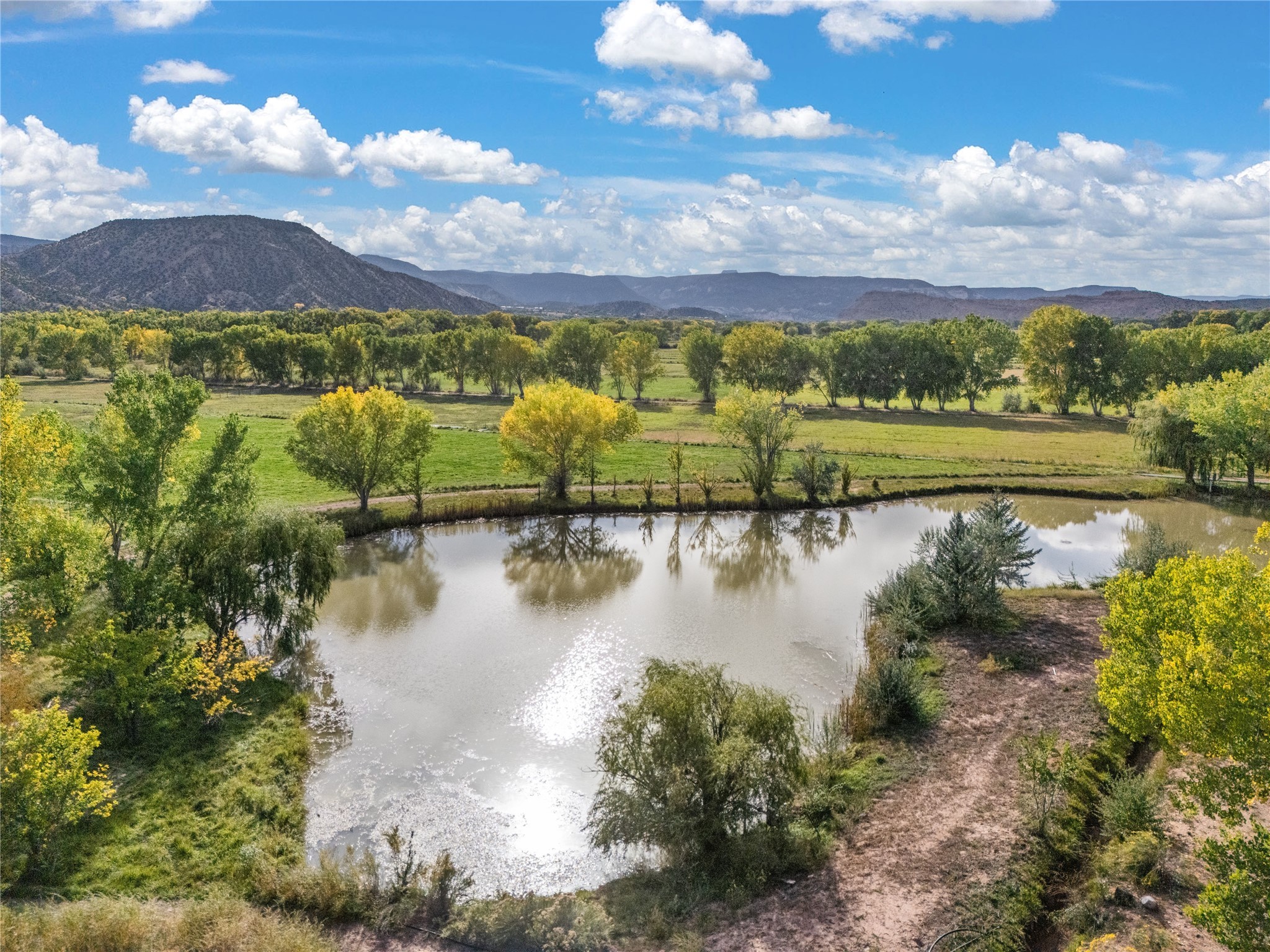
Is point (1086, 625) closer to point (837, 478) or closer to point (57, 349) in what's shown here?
point (837, 478)

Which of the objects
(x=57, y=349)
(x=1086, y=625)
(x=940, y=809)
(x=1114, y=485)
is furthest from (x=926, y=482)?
(x=57, y=349)

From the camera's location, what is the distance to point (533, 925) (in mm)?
13492

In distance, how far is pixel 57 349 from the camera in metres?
104

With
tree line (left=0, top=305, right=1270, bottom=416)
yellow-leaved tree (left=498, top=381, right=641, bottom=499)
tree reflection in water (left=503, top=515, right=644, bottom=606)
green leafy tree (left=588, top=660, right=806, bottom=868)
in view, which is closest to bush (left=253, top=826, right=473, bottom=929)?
green leafy tree (left=588, top=660, right=806, bottom=868)

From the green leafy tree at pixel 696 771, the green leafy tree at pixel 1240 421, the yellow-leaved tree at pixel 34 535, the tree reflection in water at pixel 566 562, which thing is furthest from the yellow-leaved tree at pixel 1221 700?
the green leafy tree at pixel 1240 421

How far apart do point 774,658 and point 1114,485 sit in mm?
35071

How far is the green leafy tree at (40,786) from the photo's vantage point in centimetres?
1418

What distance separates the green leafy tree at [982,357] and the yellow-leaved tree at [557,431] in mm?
53426

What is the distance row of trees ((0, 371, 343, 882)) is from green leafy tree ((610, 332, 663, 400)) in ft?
219

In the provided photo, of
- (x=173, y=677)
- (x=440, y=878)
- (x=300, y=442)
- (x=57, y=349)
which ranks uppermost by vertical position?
(x=57, y=349)

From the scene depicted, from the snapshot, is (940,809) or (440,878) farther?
(940,809)

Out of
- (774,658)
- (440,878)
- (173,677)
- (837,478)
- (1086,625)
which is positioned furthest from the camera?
(837,478)

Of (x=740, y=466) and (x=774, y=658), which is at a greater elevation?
(x=740, y=466)

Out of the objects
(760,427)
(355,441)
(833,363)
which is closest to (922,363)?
(833,363)
